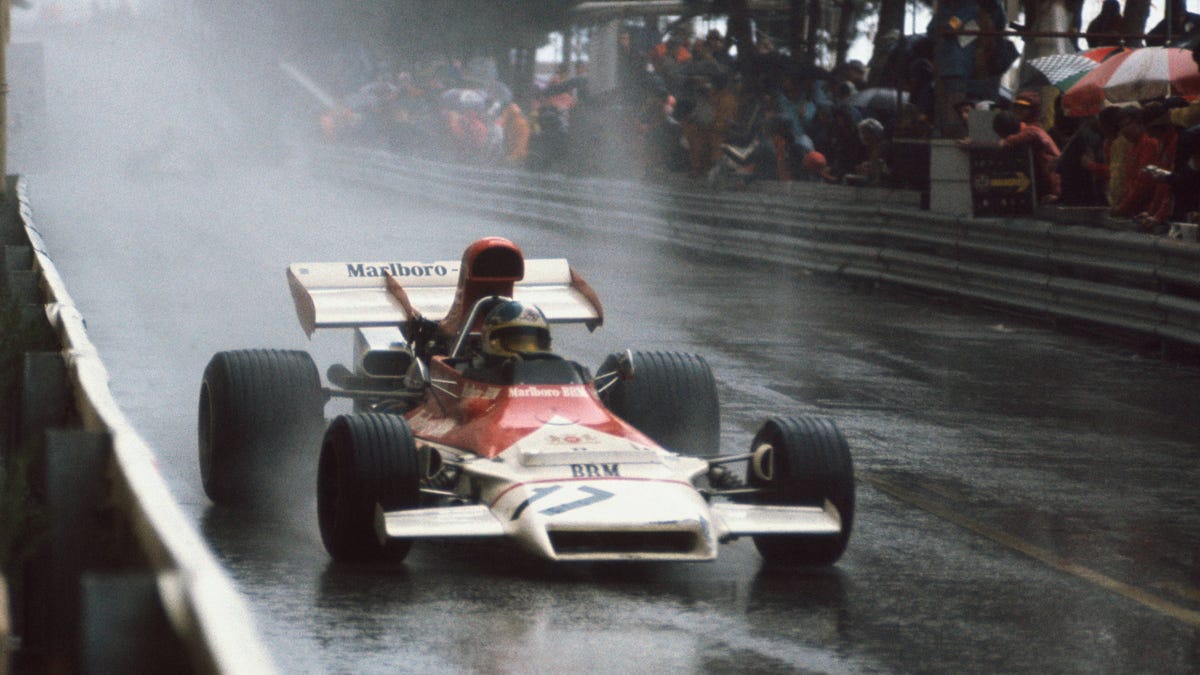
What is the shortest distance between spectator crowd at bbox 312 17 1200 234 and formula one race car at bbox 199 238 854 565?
6953 millimetres

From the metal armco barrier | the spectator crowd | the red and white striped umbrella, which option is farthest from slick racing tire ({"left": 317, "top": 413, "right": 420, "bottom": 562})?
the red and white striped umbrella

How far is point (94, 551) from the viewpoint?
4.25 m

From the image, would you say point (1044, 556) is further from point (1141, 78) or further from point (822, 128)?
point (822, 128)

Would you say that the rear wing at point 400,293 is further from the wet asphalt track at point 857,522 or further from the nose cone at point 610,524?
the nose cone at point 610,524

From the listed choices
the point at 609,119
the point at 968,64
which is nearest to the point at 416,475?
→ the point at 968,64

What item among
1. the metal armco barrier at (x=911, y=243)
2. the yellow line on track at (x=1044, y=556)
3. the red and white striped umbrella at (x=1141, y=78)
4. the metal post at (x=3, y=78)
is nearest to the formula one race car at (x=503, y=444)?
the yellow line on track at (x=1044, y=556)

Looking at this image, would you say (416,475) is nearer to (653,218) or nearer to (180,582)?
(180,582)

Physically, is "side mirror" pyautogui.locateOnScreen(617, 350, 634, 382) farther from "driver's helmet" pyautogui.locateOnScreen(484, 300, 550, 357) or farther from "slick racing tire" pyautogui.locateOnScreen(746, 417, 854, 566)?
"slick racing tire" pyautogui.locateOnScreen(746, 417, 854, 566)

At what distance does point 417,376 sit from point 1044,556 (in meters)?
2.72

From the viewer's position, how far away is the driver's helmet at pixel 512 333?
795cm

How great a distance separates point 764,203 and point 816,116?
165cm

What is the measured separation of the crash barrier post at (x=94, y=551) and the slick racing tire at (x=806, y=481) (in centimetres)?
255

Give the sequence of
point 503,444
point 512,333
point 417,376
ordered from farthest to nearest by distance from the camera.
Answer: point 417,376
point 512,333
point 503,444

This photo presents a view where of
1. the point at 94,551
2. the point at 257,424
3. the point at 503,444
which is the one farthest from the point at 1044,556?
the point at 94,551
